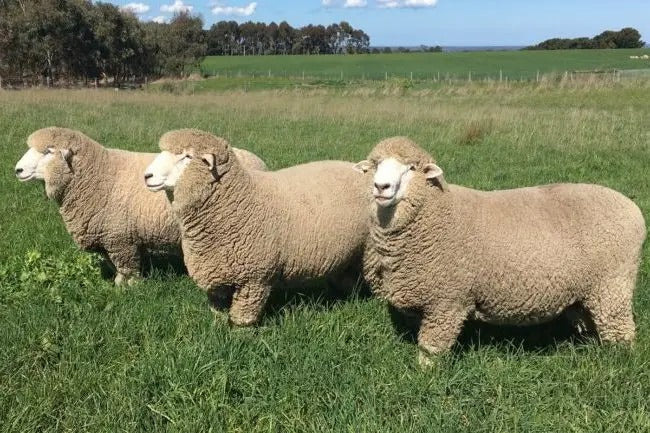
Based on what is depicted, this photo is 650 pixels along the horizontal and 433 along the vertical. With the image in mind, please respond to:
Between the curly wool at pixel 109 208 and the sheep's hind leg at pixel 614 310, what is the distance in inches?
128

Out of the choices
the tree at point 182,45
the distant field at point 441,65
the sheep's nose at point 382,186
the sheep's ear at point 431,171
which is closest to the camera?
the sheep's nose at point 382,186

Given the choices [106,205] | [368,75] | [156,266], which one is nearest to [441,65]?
[368,75]

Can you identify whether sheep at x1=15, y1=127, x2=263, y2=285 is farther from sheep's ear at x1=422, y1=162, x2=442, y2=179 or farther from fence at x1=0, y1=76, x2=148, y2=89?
fence at x1=0, y1=76, x2=148, y2=89

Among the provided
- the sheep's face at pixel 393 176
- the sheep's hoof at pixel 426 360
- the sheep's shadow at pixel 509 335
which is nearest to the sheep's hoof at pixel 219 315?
the sheep's shadow at pixel 509 335

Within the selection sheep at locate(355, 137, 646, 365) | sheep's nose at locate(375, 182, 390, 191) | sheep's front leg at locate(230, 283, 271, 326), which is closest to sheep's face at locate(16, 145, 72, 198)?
sheep's front leg at locate(230, 283, 271, 326)

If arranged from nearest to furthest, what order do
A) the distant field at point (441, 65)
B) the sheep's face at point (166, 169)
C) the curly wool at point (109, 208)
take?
the sheep's face at point (166, 169), the curly wool at point (109, 208), the distant field at point (441, 65)

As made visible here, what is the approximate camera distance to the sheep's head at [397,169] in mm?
2996

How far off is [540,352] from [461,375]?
747 millimetres

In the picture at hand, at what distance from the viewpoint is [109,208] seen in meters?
4.89

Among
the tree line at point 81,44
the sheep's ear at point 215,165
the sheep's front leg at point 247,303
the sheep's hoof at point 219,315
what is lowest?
the sheep's hoof at point 219,315

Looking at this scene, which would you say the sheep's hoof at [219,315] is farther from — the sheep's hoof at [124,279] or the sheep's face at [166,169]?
the sheep's hoof at [124,279]

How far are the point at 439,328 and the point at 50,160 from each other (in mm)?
3317

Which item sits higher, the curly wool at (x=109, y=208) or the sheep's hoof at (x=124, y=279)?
the curly wool at (x=109, y=208)

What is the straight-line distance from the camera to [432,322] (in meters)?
3.42
